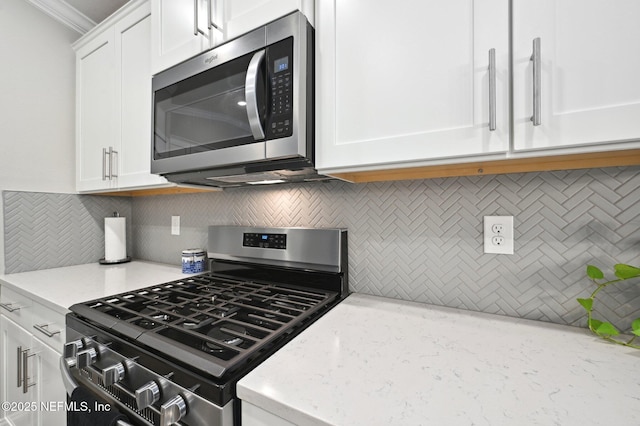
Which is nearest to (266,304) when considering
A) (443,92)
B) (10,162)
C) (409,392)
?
(409,392)

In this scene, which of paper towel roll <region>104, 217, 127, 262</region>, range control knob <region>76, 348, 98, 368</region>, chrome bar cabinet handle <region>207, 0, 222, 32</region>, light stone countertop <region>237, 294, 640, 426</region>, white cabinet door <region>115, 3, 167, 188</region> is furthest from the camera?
paper towel roll <region>104, 217, 127, 262</region>

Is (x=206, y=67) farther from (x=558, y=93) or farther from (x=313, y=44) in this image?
(x=558, y=93)

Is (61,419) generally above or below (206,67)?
below

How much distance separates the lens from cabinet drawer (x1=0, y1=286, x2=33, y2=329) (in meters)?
1.24

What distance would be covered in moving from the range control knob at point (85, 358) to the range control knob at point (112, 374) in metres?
0.15

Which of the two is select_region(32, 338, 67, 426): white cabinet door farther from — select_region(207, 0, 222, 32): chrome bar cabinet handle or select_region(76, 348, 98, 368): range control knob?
select_region(207, 0, 222, 32): chrome bar cabinet handle

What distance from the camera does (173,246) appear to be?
1.79m

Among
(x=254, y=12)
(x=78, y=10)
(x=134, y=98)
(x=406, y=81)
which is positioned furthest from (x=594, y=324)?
(x=78, y=10)

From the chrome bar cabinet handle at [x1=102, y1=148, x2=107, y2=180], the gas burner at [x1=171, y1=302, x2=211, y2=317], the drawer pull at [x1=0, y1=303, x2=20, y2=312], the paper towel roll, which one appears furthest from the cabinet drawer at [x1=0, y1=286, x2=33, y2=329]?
the gas burner at [x1=171, y1=302, x2=211, y2=317]

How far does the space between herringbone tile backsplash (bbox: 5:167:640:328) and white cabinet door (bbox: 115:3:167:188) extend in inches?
29.4

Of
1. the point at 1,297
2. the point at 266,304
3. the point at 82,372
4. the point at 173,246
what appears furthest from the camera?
the point at 173,246

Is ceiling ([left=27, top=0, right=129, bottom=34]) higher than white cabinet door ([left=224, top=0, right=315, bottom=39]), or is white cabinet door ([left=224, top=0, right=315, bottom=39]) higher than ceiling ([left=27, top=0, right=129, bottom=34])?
ceiling ([left=27, top=0, right=129, bottom=34])

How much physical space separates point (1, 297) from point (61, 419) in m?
0.93

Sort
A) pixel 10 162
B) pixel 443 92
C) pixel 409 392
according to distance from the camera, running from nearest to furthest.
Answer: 1. pixel 409 392
2. pixel 443 92
3. pixel 10 162
